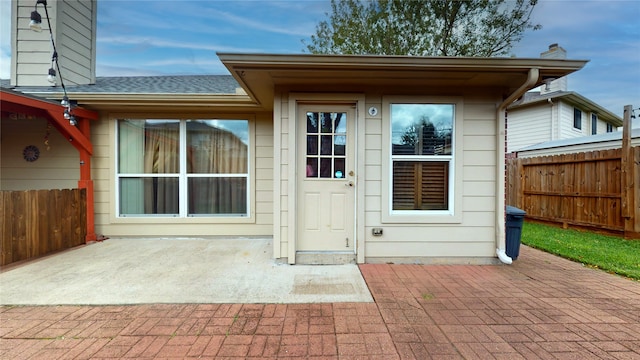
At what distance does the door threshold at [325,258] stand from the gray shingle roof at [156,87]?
10.1 ft

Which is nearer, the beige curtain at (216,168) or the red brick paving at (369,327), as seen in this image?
the red brick paving at (369,327)

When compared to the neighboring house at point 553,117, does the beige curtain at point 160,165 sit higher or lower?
lower

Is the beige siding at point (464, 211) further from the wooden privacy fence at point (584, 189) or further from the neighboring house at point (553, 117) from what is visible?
the neighboring house at point (553, 117)

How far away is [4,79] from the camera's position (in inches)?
250

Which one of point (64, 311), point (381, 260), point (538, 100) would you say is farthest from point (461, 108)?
point (538, 100)

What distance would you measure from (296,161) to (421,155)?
1705mm

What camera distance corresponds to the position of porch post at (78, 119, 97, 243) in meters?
4.62

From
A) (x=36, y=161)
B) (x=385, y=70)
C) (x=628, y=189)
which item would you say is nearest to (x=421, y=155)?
(x=385, y=70)

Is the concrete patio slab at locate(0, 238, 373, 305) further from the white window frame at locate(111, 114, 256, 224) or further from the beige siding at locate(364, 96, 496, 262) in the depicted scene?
the white window frame at locate(111, 114, 256, 224)

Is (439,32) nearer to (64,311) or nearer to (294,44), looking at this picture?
(294,44)

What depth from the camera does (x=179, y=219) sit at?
4.97 metres

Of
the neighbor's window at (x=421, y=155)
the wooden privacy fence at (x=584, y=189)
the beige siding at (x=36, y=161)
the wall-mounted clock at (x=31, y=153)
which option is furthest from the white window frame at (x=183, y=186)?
the wooden privacy fence at (x=584, y=189)

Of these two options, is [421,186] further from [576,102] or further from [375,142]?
[576,102]

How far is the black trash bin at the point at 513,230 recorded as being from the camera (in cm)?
360
